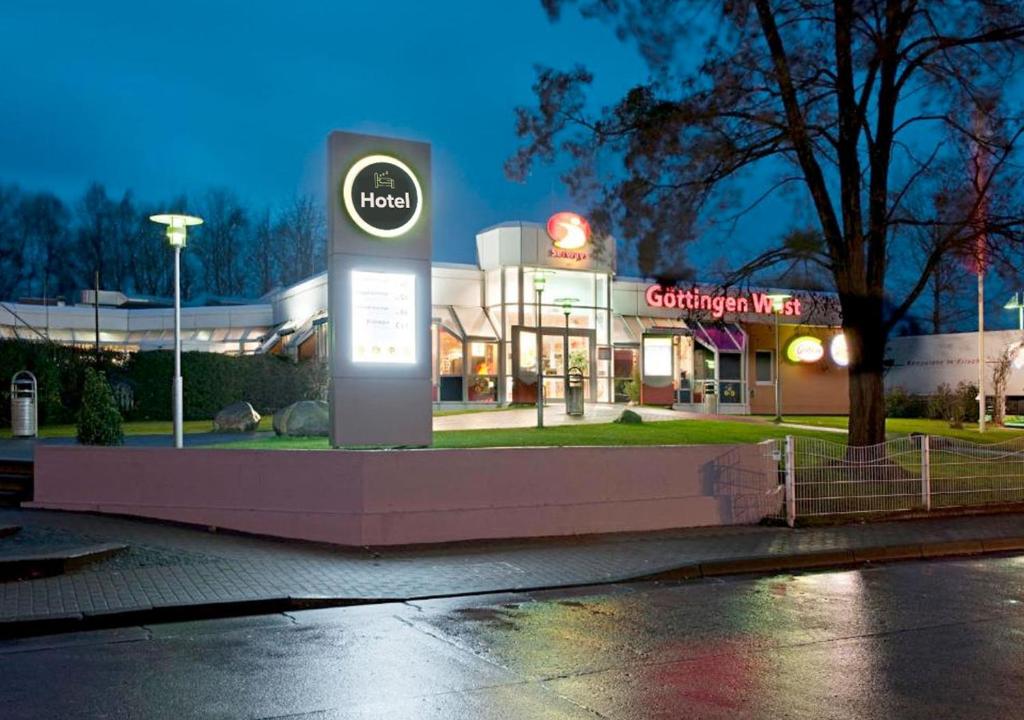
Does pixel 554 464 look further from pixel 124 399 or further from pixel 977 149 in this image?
pixel 124 399

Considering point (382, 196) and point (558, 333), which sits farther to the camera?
point (558, 333)

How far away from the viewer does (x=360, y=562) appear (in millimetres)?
11328

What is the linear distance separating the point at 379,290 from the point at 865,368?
955cm

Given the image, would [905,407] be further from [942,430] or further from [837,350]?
[942,430]

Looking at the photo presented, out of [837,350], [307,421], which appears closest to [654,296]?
[837,350]

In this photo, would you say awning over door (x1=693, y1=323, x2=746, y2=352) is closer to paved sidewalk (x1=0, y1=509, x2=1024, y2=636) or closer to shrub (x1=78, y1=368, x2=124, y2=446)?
paved sidewalk (x1=0, y1=509, x2=1024, y2=636)

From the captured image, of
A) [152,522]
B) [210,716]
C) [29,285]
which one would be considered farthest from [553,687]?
[29,285]

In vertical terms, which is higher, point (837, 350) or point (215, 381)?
point (837, 350)

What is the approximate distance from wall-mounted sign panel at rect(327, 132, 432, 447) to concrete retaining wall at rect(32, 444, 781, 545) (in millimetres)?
1929

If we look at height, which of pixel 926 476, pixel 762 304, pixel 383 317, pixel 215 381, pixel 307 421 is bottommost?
pixel 926 476

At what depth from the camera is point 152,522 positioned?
1303 centimetres

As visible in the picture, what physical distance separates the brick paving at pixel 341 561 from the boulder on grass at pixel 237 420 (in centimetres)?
832

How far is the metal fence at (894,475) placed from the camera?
49.0 ft

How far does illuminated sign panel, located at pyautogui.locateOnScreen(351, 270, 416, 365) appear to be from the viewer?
47.3ft
